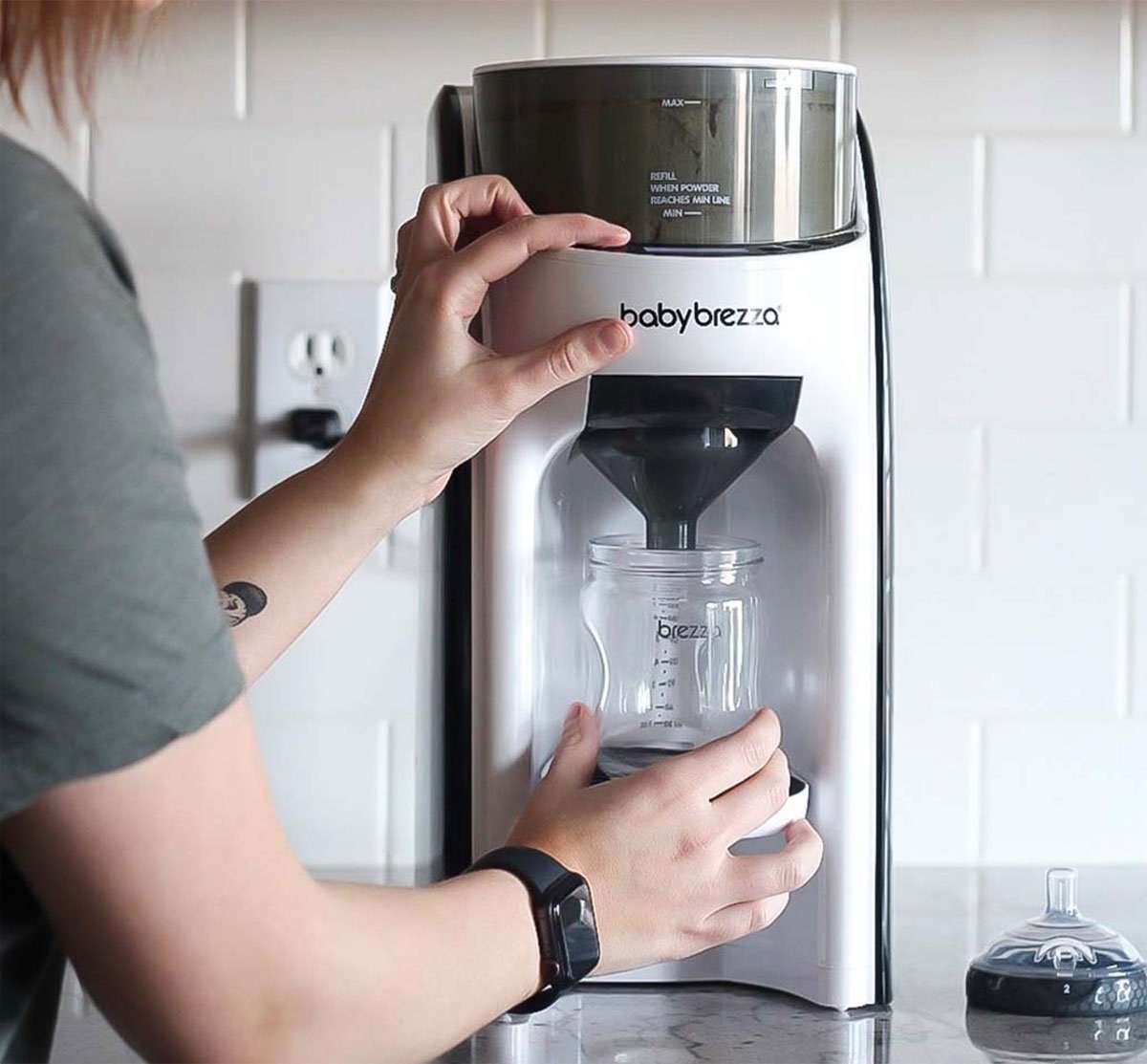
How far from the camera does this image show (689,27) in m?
1.25

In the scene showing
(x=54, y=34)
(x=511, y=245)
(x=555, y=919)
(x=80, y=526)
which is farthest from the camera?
(x=511, y=245)

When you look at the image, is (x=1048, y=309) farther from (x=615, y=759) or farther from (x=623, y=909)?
(x=623, y=909)

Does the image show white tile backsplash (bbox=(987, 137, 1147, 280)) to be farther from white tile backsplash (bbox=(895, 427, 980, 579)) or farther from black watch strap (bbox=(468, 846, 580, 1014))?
black watch strap (bbox=(468, 846, 580, 1014))

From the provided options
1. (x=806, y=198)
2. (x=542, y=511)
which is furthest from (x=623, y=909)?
(x=806, y=198)

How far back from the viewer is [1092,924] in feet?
3.12

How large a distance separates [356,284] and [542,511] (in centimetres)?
40

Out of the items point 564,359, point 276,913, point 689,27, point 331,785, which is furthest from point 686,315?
point 331,785

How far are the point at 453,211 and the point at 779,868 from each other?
36 cm

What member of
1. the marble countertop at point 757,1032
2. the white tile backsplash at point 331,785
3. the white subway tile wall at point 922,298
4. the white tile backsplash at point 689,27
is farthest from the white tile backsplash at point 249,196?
the marble countertop at point 757,1032

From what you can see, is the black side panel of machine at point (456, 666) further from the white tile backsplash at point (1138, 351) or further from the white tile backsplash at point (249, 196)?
the white tile backsplash at point (1138, 351)

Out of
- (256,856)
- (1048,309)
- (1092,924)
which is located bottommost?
(1092,924)

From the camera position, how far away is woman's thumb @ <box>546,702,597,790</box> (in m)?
0.88

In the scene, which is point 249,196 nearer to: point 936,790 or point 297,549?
point 297,549

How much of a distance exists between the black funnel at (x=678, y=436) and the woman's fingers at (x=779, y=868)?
0.16 m
